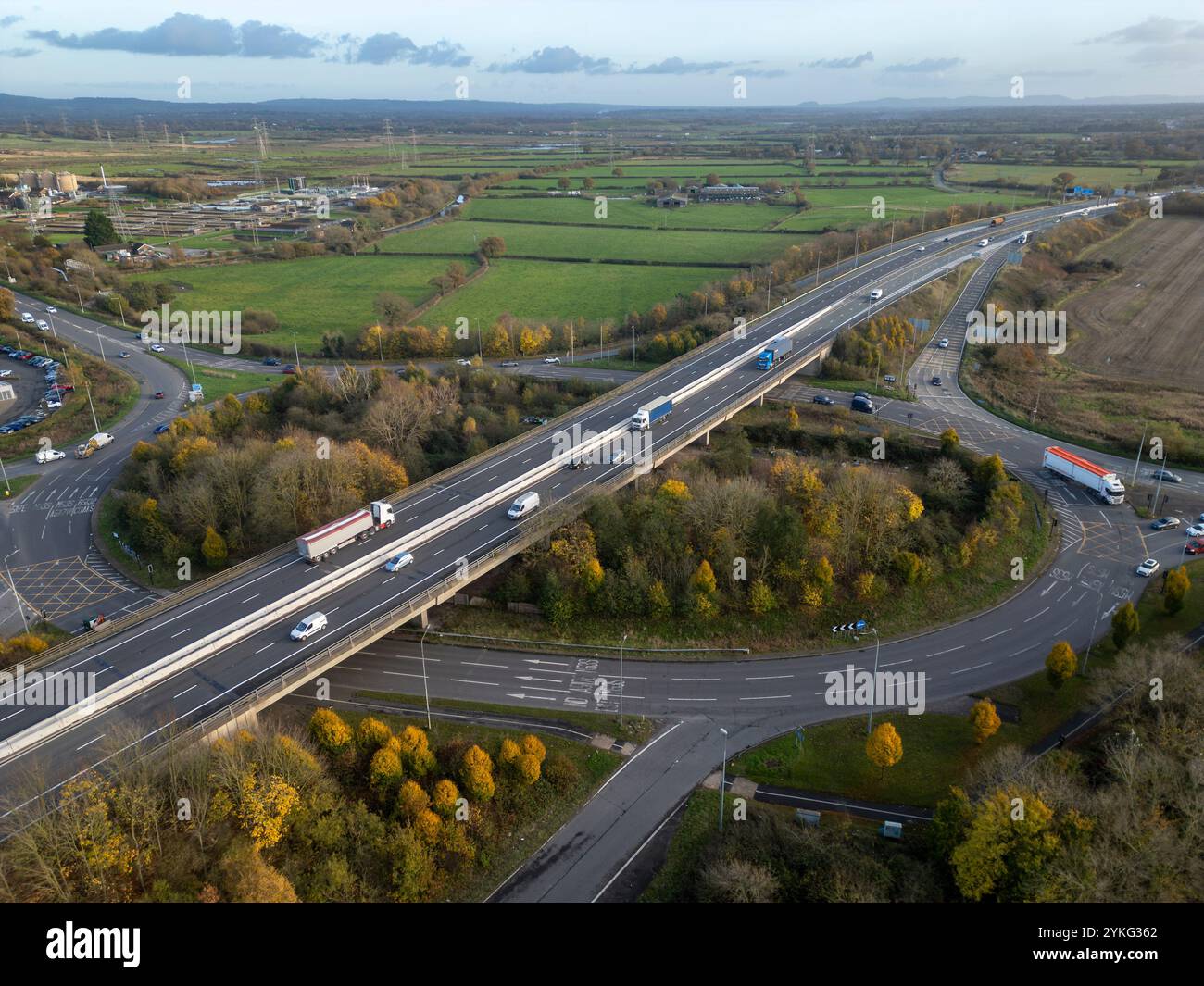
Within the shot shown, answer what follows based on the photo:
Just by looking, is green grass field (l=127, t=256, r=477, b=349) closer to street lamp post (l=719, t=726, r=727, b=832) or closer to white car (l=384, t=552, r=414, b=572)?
white car (l=384, t=552, r=414, b=572)

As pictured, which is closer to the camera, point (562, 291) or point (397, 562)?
point (397, 562)

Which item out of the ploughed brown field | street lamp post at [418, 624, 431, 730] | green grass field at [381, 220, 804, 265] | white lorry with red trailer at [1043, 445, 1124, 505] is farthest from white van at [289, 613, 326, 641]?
green grass field at [381, 220, 804, 265]

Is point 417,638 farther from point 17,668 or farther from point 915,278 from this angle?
point 915,278

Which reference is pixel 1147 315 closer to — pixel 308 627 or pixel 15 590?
pixel 308 627

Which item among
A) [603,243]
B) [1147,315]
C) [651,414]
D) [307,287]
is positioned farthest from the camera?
[603,243]
